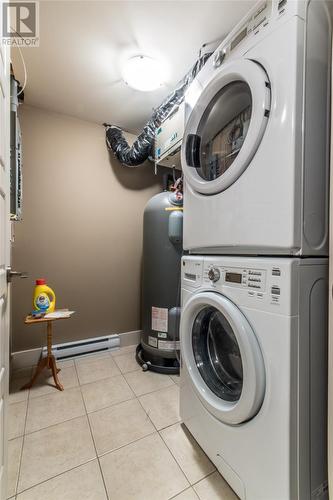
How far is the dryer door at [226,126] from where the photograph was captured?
2.48 ft

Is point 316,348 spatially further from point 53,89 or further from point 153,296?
point 53,89

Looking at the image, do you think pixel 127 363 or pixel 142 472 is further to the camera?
pixel 127 363

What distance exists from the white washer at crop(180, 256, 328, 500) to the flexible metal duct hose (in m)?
1.44

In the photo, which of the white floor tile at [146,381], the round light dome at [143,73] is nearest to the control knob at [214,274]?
the white floor tile at [146,381]

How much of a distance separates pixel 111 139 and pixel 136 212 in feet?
2.48

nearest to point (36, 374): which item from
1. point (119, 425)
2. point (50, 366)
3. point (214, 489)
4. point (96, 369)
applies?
point (50, 366)

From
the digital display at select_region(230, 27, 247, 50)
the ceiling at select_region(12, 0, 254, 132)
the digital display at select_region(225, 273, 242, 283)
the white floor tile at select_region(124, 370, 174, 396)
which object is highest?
the ceiling at select_region(12, 0, 254, 132)

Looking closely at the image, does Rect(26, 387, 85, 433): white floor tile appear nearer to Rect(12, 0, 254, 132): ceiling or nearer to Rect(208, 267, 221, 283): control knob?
Rect(208, 267, 221, 283): control knob

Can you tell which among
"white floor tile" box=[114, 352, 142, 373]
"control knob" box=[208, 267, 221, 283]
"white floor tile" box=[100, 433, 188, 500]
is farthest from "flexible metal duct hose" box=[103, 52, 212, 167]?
"white floor tile" box=[100, 433, 188, 500]

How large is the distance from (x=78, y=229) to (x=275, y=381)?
1970 millimetres

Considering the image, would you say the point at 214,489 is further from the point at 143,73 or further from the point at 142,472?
the point at 143,73

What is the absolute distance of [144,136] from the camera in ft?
6.48

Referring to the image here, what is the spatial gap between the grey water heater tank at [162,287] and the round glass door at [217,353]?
606mm

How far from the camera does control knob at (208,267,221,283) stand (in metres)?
0.91
